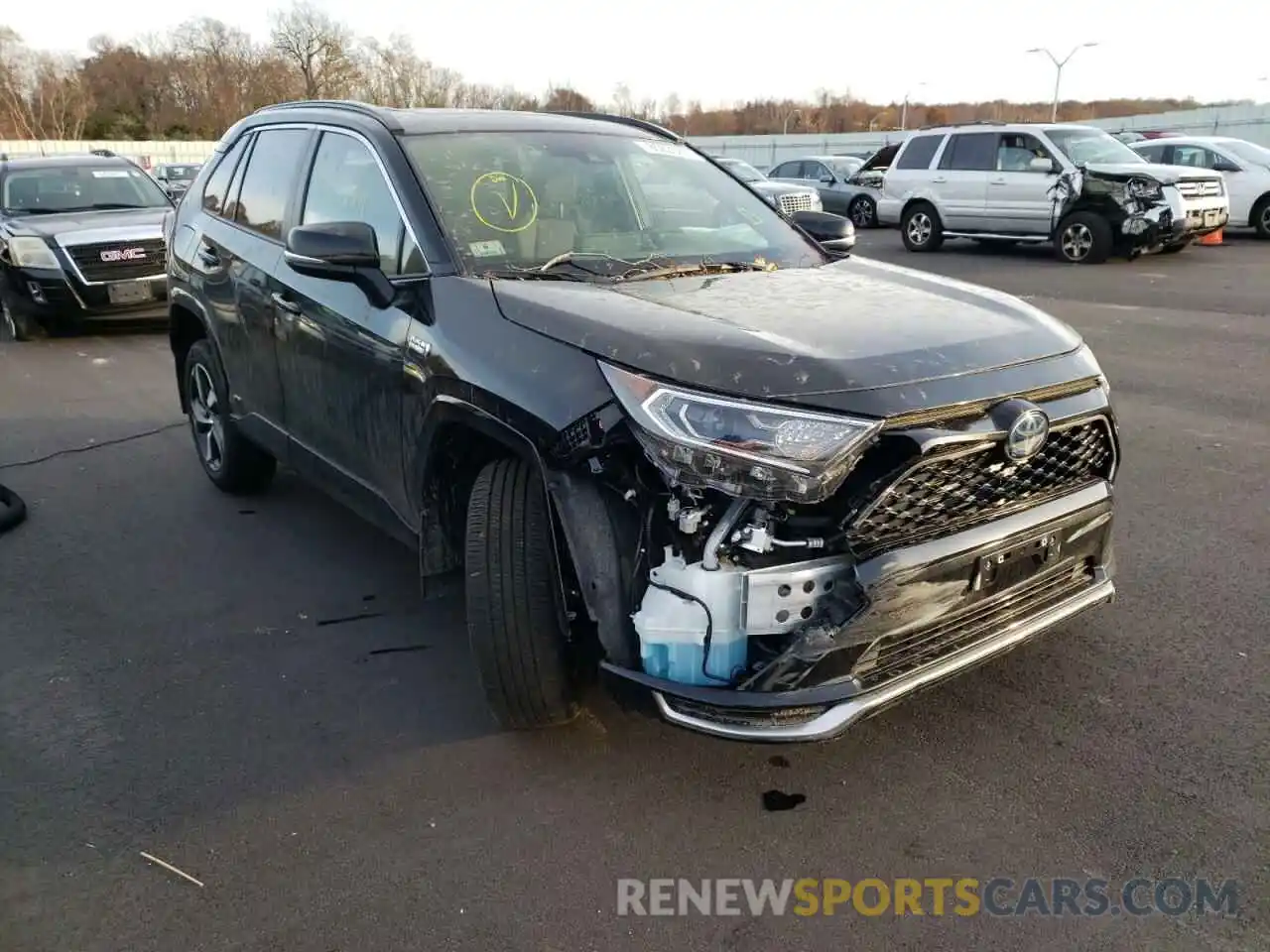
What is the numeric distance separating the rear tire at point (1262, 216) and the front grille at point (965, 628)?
17177 millimetres

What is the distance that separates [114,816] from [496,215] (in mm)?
2233

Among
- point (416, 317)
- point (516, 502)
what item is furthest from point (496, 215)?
point (516, 502)

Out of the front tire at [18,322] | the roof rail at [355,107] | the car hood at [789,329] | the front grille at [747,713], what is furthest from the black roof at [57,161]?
the front grille at [747,713]

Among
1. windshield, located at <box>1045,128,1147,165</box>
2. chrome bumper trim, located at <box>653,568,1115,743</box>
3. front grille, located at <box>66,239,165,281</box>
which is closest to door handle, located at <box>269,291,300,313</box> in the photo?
chrome bumper trim, located at <box>653,568,1115,743</box>

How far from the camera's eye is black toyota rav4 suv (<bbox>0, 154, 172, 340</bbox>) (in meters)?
9.84

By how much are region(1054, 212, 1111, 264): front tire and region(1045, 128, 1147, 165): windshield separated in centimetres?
81

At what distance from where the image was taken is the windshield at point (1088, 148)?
14281 mm

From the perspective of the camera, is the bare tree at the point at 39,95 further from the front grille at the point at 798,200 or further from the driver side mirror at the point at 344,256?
the driver side mirror at the point at 344,256

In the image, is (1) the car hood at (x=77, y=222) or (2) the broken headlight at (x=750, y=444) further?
(1) the car hood at (x=77, y=222)

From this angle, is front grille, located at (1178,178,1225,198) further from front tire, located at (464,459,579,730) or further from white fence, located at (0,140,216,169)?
white fence, located at (0,140,216,169)

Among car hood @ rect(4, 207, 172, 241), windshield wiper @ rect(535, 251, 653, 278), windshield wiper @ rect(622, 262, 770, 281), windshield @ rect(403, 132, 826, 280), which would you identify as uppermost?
windshield @ rect(403, 132, 826, 280)

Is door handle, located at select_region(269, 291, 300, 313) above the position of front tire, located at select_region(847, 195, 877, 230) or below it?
above

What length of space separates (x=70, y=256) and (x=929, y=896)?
10.1 meters

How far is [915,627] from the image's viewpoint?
2.62 metres
